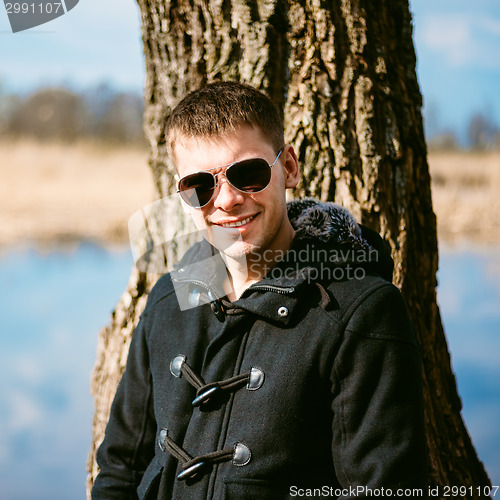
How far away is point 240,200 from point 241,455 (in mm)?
702

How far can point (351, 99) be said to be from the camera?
241cm

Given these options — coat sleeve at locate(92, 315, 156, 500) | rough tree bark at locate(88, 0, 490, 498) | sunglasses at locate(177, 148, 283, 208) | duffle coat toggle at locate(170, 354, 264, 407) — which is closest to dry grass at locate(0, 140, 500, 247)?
rough tree bark at locate(88, 0, 490, 498)

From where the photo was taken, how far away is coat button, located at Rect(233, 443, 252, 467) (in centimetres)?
158

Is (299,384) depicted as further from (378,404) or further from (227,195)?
(227,195)

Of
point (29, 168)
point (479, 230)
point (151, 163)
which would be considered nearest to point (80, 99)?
point (29, 168)

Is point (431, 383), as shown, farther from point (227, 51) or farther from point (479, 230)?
point (479, 230)

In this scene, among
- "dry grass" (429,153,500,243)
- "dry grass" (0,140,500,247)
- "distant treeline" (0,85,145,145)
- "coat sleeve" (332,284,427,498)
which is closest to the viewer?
"coat sleeve" (332,284,427,498)

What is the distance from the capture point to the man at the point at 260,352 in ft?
5.01

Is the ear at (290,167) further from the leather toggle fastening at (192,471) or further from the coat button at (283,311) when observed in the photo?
the leather toggle fastening at (192,471)

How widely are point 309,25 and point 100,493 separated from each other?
1878 mm

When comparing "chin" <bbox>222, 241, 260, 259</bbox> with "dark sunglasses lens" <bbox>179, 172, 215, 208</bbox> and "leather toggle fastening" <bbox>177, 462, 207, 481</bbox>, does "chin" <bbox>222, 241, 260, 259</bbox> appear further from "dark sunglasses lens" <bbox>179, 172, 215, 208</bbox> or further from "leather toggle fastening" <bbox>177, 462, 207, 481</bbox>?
"leather toggle fastening" <bbox>177, 462, 207, 481</bbox>

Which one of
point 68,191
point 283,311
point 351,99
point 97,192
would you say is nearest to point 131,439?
point 283,311

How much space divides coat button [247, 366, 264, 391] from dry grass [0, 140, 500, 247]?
265 inches

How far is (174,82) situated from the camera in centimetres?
258
